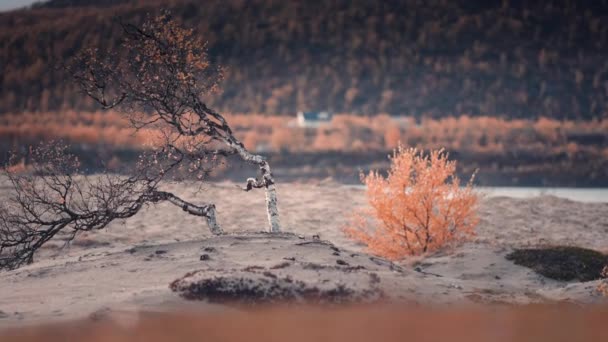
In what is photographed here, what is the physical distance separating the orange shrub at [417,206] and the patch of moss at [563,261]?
1138mm

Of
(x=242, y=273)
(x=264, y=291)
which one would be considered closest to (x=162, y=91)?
(x=242, y=273)

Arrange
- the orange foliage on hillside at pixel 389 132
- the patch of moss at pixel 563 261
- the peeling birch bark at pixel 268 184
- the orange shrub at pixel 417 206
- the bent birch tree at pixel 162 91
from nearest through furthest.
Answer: the bent birch tree at pixel 162 91 < the peeling birch bark at pixel 268 184 < the patch of moss at pixel 563 261 < the orange shrub at pixel 417 206 < the orange foliage on hillside at pixel 389 132

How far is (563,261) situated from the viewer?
12.1m

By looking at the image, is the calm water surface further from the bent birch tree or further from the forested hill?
the bent birch tree

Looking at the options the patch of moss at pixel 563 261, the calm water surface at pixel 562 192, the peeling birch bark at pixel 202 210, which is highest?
the peeling birch bark at pixel 202 210

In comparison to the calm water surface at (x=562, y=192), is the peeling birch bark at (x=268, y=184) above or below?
above

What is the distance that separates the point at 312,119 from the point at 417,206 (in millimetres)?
22185

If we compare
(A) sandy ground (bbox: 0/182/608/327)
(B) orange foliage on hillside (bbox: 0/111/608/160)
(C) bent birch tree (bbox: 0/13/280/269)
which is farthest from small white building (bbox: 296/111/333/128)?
(C) bent birch tree (bbox: 0/13/280/269)

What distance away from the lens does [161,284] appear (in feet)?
27.6

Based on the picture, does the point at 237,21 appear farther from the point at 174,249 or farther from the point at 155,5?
the point at 174,249

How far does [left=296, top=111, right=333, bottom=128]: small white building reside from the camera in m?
34.8

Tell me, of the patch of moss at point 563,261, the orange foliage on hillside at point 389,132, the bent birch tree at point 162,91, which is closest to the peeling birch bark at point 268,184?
the bent birch tree at point 162,91

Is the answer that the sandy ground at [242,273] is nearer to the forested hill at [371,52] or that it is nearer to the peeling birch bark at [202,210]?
the peeling birch bark at [202,210]

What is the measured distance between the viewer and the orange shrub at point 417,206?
43.0ft
